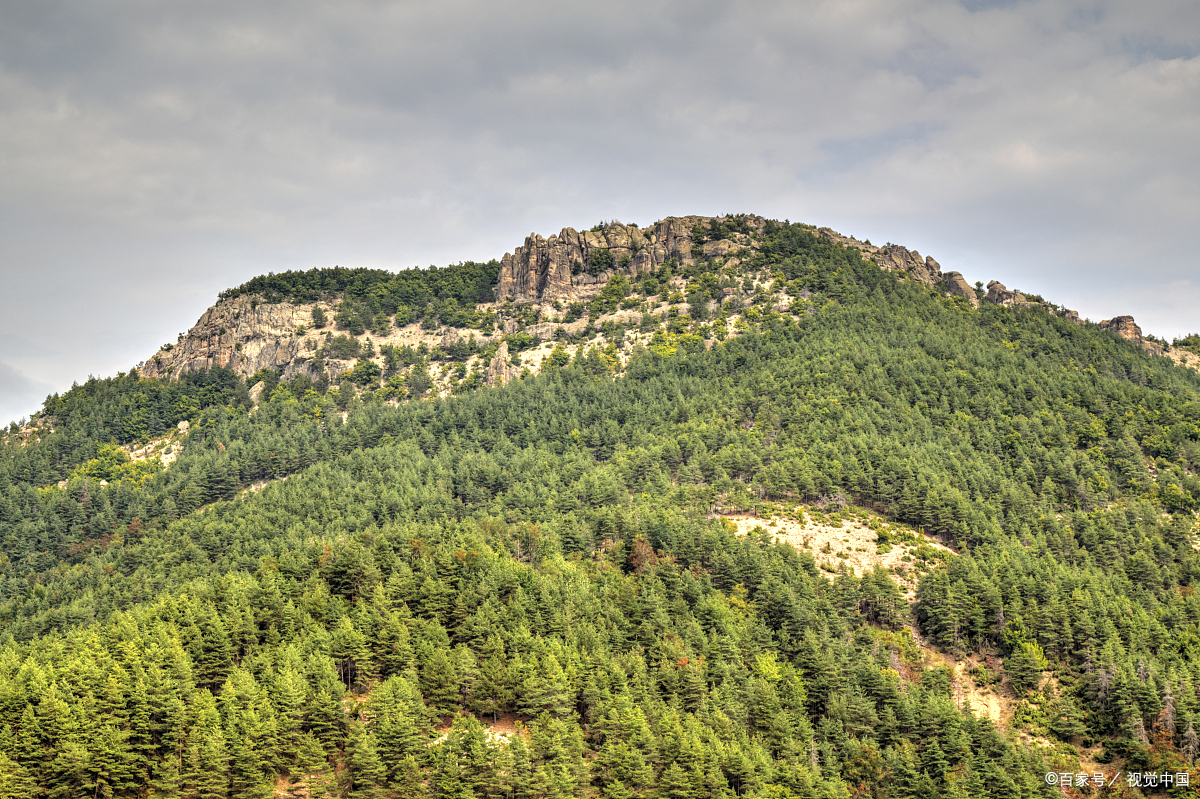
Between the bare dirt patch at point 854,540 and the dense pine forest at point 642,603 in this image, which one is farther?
the bare dirt patch at point 854,540

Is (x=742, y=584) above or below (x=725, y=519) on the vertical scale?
below

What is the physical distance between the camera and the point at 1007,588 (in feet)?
320

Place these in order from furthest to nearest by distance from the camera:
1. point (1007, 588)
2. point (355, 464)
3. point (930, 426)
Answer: point (355, 464) → point (930, 426) → point (1007, 588)

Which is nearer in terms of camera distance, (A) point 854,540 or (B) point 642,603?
(B) point 642,603

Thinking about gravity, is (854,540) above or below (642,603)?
above

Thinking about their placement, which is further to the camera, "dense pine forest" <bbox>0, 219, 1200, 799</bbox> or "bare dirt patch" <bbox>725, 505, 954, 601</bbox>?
"bare dirt patch" <bbox>725, 505, 954, 601</bbox>

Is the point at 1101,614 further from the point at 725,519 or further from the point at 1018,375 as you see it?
the point at 1018,375

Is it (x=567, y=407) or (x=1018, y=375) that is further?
(x=567, y=407)

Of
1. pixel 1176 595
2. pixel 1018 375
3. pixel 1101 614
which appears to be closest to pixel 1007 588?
pixel 1101 614

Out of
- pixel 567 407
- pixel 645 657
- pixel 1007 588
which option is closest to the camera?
pixel 645 657

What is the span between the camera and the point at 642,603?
91312 mm

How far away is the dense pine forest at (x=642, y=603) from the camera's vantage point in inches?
2557

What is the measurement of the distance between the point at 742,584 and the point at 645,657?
18.8 meters

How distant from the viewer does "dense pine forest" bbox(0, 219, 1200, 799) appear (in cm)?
6494
